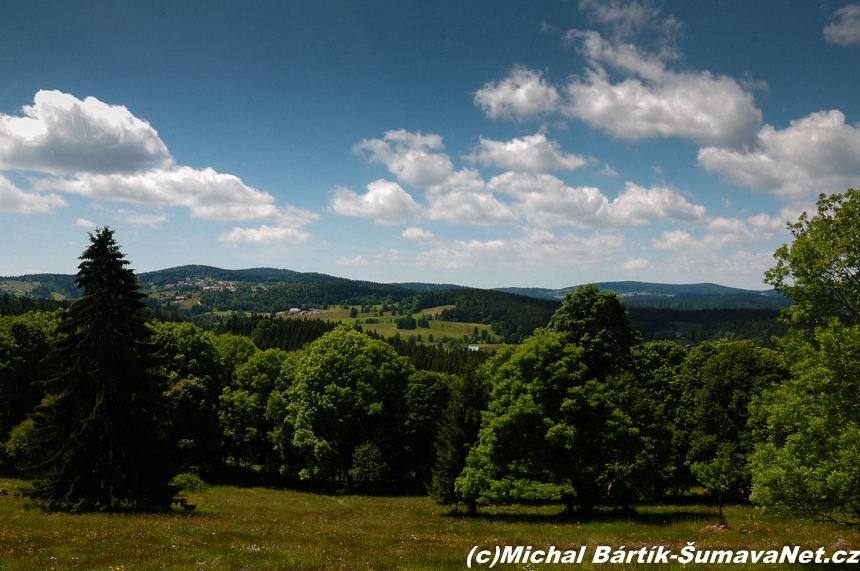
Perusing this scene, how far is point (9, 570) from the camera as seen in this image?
11.1 metres

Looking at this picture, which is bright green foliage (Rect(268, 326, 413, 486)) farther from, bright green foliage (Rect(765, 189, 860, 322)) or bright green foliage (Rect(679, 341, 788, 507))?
bright green foliage (Rect(765, 189, 860, 322))

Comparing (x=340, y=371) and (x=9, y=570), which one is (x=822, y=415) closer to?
(x=9, y=570)

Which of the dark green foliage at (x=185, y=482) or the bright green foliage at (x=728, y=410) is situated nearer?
the bright green foliage at (x=728, y=410)

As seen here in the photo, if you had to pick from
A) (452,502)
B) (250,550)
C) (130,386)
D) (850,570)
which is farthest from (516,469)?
(130,386)

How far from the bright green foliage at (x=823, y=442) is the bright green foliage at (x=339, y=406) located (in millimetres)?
35585

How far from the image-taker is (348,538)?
1852 cm

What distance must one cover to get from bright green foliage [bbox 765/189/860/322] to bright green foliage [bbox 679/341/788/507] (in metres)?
11.0

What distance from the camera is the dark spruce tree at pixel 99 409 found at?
2336cm

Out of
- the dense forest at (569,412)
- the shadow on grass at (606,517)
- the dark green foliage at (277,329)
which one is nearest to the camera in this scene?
the dense forest at (569,412)

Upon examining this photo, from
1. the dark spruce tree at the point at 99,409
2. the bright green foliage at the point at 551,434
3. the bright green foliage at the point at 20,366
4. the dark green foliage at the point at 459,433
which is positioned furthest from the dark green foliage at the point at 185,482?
the bright green foliage at the point at 20,366

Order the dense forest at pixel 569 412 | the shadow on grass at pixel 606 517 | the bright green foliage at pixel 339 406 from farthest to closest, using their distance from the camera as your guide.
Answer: the bright green foliage at pixel 339 406
the shadow on grass at pixel 606 517
the dense forest at pixel 569 412

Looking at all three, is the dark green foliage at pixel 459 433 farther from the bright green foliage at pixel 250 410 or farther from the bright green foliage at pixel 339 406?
the bright green foliage at pixel 250 410

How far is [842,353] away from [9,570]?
2462cm

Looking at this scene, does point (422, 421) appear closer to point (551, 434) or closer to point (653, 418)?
point (551, 434)
